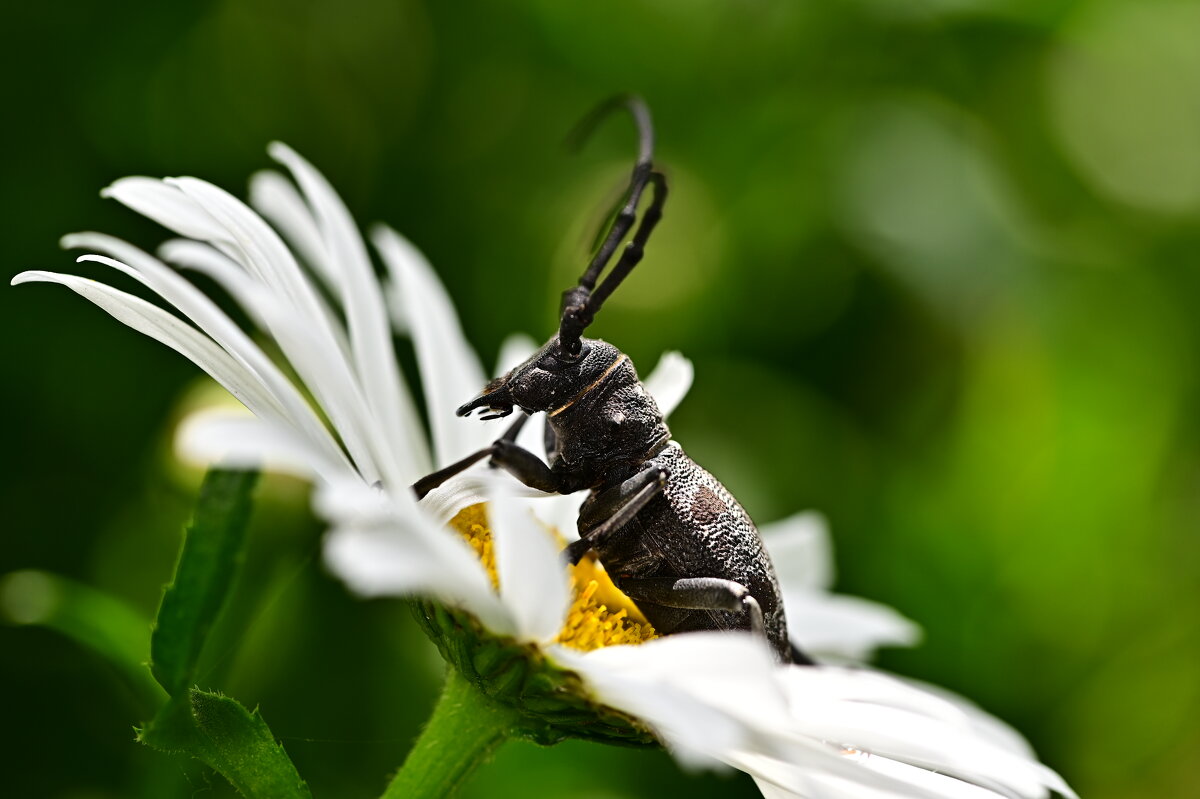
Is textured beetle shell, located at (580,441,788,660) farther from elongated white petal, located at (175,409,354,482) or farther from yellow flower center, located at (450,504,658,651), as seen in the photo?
elongated white petal, located at (175,409,354,482)

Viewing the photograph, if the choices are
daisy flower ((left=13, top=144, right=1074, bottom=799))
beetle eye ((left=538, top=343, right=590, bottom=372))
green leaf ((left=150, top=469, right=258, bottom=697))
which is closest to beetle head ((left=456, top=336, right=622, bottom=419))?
beetle eye ((left=538, top=343, right=590, bottom=372))

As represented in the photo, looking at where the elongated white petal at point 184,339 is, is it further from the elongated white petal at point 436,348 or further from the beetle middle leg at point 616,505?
the elongated white petal at point 436,348

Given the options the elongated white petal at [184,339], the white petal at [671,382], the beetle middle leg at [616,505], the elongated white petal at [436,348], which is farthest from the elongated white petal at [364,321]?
the white petal at [671,382]

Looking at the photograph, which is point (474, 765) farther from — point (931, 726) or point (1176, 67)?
point (1176, 67)

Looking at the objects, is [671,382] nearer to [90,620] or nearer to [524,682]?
[524,682]

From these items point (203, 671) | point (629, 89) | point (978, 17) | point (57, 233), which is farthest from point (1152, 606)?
point (57, 233)

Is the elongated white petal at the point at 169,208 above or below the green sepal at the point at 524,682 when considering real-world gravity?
above

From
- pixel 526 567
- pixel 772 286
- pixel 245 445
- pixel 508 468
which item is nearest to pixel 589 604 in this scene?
pixel 508 468
